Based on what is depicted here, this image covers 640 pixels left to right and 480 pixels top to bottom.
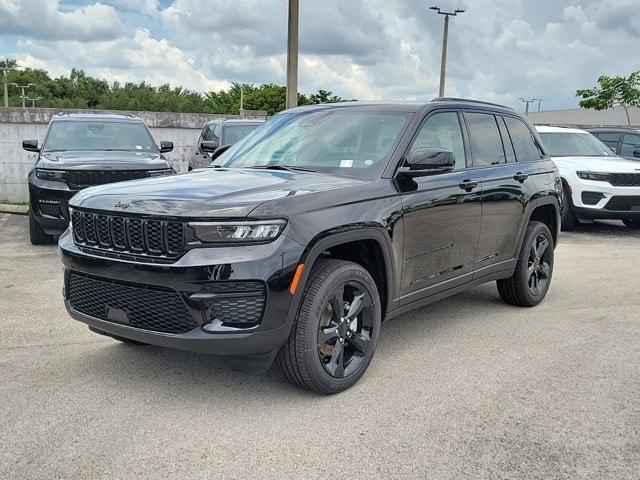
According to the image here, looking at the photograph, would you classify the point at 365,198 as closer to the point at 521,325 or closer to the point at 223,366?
the point at 223,366

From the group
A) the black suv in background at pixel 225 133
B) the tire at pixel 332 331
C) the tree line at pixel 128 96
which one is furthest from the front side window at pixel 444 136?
the tree line at pixel 128 96

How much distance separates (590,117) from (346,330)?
5172cm

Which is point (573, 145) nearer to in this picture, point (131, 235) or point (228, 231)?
point (228, 231)

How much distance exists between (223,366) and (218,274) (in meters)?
1.24

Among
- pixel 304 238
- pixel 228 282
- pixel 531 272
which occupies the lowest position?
pixel 531 272

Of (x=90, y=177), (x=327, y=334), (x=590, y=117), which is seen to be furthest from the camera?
(x=590, y=117)

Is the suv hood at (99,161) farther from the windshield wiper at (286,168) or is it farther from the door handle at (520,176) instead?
the door handle at (520,176)

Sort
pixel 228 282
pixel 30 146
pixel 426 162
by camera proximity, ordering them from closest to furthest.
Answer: pixel 228 282, pixel 426 162, pixel 30 146

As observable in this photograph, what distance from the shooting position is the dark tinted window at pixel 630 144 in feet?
45.5

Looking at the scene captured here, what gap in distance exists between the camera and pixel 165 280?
11.7 ft

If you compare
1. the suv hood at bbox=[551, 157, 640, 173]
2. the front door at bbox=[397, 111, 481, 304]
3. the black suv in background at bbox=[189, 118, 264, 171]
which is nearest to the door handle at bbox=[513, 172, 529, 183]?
the front door at bbox=[397, 111, 481, 304]

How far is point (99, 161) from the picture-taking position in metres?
8.80

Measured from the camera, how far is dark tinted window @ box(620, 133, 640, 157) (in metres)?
13.9

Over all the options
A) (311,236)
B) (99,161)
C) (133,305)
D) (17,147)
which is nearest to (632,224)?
(99,161)
